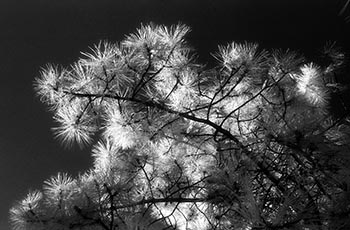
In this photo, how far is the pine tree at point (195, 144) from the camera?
141 centimetres

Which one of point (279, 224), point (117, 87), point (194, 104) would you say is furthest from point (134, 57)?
point (279, 224)

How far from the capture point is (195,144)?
6.63ft

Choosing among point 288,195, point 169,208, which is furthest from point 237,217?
point 169,208

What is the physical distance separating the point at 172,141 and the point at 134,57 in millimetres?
505

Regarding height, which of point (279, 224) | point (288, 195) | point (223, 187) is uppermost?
point (223, 187)

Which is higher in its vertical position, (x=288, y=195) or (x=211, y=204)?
(x=211, y=204)

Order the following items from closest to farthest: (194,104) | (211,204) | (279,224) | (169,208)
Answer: (279,224) → (211,204) → (194,104) → (169,208)

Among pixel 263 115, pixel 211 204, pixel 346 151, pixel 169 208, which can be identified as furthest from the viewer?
pixel 169 208

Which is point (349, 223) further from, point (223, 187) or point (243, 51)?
point (243, 51)

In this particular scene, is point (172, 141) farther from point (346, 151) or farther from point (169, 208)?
point (346, 151)

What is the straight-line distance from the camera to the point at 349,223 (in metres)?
1.28

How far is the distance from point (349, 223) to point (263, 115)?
0.69 metres

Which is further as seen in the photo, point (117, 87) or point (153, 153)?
point (153, 153)

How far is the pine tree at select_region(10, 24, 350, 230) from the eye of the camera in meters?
1.41
